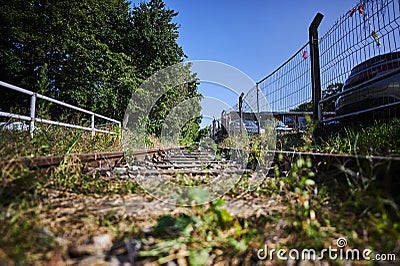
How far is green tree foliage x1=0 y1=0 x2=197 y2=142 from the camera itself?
53.8ft

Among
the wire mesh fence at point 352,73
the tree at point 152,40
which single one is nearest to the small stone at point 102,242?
the wire mesh fence at point 352,73

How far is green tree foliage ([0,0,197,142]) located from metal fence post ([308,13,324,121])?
1150 cm

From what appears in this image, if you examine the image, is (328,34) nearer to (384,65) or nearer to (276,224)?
(384,65)

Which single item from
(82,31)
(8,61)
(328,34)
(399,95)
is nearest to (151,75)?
(82,31)

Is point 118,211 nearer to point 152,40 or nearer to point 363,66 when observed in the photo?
point 363,66

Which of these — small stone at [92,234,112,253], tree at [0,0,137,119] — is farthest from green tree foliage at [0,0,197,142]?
small stone at [92,234,112,253]

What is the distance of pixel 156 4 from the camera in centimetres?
2102

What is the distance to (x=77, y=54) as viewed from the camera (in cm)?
1678

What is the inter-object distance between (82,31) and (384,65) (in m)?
19.3

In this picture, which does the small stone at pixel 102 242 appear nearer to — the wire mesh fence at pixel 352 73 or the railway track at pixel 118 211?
the railway track at pixel 118 211

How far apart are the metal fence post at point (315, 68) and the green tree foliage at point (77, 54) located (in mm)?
11496

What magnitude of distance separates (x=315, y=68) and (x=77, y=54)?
16.3m

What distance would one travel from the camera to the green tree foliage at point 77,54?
16.4m

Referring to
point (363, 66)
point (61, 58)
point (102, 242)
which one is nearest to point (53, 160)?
point (102, 242)
